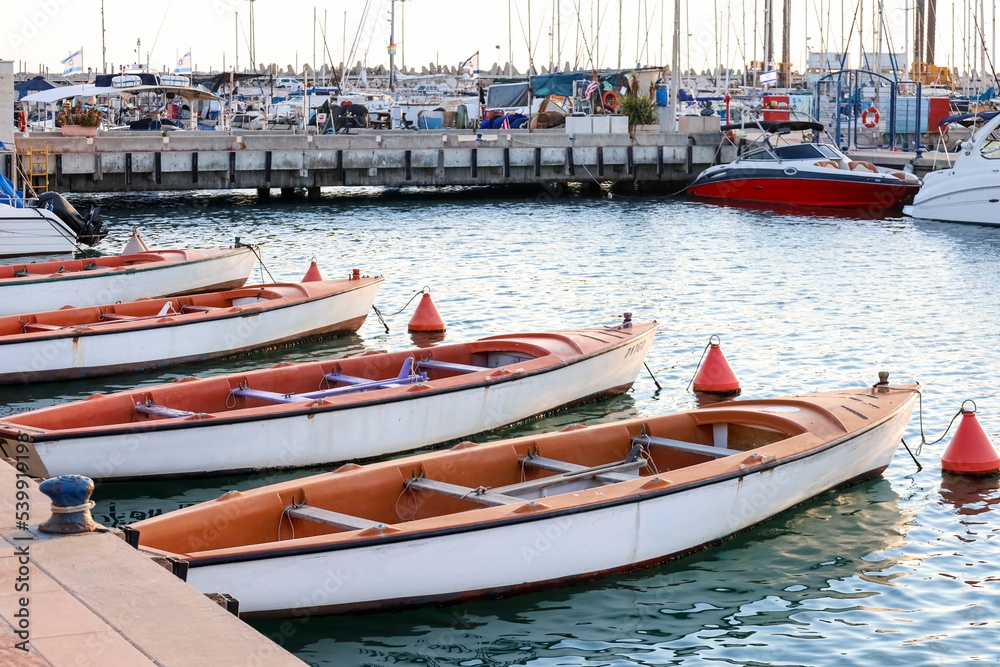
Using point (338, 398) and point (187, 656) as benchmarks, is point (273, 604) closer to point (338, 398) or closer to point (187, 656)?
point (187, 656)

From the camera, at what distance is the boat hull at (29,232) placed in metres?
22.0

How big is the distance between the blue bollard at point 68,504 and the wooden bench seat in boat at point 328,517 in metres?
1.37

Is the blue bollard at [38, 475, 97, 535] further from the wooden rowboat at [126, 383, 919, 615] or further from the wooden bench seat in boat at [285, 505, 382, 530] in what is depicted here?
the wooden bench seat in boat at [285, 505, 382, 530]

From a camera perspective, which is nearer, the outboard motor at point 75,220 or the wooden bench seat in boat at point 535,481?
the wooden bench seat in boat at point 535,481

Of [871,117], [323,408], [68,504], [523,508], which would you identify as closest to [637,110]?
[871,117]

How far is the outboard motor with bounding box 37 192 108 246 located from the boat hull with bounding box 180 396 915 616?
60.2ft

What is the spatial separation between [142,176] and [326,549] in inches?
1173

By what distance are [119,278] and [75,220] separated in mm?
7963

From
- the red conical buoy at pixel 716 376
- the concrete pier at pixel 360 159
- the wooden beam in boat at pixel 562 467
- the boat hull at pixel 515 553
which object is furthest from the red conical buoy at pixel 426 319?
the concrete pier at pixel 360 159

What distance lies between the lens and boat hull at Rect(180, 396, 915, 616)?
20.5ft

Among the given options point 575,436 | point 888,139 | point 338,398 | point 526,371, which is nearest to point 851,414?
point 575,436

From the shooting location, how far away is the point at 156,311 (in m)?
14.3

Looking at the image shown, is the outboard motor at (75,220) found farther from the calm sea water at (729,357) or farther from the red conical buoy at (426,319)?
the red conical buoy at (426,319)

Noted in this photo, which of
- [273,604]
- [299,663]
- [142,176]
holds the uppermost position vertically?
[142,176]
